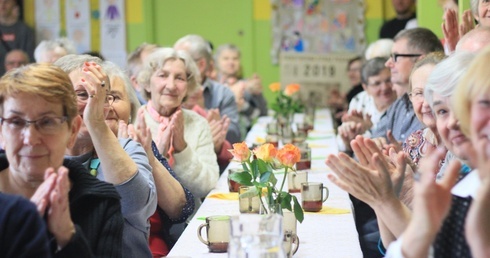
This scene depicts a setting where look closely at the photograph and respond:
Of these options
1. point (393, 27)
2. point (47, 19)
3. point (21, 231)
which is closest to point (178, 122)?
point (21, 231)

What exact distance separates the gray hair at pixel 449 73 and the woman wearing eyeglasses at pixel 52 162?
0.90 m

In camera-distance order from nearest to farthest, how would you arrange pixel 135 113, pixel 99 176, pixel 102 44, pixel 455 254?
pixel 455 254 < pixel 99 176 < pixel 135 113 < pixel 102 44

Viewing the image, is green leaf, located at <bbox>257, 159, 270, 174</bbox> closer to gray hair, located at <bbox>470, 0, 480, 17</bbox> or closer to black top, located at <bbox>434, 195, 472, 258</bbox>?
black top, located at <bbox>434, 195, 472, 258</bbox>

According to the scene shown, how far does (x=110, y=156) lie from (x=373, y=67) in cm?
365

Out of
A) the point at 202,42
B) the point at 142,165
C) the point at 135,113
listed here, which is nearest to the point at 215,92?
the point at 202,42

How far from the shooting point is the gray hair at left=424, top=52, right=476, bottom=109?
233cm

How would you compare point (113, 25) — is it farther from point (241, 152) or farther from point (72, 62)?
point (241, 152)

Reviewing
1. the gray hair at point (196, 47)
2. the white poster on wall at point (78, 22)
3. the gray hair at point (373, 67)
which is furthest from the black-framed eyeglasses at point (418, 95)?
the white poster on wall at point (78, 22)

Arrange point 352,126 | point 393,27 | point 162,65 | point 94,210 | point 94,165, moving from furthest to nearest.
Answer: point 393,27 → point 352,126 → point 162,65 → point 94,165 → point 94,210

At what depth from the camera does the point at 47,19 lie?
10.6 m

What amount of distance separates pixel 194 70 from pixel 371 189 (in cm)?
260

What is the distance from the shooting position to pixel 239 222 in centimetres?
210

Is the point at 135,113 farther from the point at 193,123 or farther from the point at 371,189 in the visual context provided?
the point at 371,189

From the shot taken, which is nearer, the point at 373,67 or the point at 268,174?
the point at 268,174
